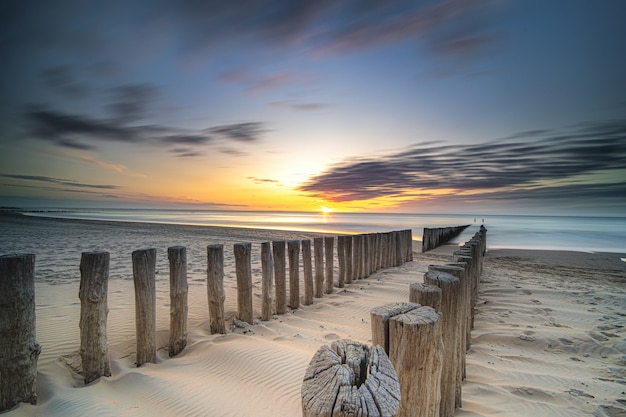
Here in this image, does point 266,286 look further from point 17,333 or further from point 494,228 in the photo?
point 494,228

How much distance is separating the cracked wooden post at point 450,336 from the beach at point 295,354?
0.40m

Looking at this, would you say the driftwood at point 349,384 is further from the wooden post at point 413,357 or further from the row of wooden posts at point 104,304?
the row of wooden posts at point 104,304

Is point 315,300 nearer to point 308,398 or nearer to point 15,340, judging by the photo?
point 15,340

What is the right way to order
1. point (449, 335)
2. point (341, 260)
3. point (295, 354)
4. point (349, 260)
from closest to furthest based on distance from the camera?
point (449, 335) → point (295, 354) → point (341, 260) → point (349, 260)

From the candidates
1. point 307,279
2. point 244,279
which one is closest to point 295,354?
point 244,279

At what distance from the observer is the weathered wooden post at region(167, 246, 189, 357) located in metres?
4.14

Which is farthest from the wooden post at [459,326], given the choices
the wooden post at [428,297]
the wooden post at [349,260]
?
the wooden post at [349,260]

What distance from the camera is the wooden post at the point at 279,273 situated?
5.54 m

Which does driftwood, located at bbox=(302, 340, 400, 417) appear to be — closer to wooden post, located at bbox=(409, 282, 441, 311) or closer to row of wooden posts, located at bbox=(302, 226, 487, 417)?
row of wooden posts, located at bbox=(302, 226, 487, 417)

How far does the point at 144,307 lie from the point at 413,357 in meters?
3.31

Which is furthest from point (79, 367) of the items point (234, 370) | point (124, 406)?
point (234, 370)

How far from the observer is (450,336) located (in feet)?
8.98

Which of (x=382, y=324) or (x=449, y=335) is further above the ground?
(x=382, y=324)

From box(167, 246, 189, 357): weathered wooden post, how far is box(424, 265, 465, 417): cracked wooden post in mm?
3110
